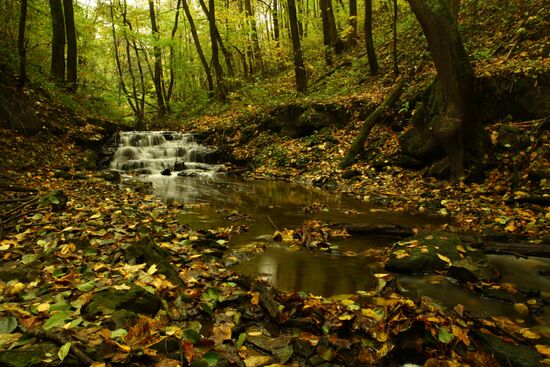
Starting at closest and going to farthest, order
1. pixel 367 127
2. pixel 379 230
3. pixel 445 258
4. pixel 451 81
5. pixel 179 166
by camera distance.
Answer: pixel 445 258
pixel 379 230
pixel 451 81
pixel 367 127
pixel 179 166

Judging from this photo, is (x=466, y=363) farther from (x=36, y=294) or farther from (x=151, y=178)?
(x=151, y=178)

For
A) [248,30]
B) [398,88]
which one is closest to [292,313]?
[398,88]

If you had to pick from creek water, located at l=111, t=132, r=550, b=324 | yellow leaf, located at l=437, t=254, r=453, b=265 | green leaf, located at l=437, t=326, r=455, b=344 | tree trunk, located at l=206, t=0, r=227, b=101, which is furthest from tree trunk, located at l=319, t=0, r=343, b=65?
Result: green leaf, located at l=437, t=326, r=455, b=344

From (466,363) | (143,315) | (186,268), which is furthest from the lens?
(186,268)

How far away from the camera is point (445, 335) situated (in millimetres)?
2850

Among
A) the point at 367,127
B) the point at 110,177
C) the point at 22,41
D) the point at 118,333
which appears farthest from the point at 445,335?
the point at 22,41

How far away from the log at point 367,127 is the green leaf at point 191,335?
913cm

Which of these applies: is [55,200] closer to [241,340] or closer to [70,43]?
[241,340]

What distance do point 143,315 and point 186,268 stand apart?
136cm

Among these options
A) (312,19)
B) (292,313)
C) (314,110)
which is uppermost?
(312,19)

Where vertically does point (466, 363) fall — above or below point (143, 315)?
below

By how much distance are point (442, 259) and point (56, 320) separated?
160 inches

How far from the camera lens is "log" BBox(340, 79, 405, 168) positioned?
11258mm

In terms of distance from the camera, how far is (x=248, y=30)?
80.3 ft
